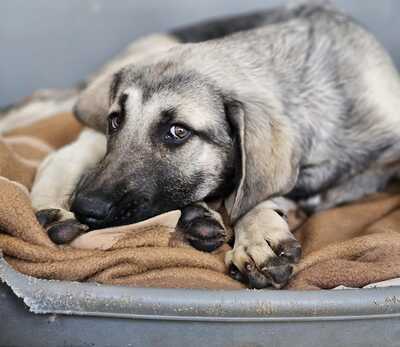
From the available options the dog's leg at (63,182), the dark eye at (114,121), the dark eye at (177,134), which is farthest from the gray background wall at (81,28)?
the dark eye at (177,134)

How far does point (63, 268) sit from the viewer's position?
227 centimetres

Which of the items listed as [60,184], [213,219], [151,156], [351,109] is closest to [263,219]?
[213,219]

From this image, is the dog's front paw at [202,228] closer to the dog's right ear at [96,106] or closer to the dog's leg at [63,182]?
the dog's leg at [63,182]

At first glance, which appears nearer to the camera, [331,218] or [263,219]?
[263,219]

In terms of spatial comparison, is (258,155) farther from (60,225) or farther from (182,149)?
(60,225)

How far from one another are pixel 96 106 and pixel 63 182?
462mm

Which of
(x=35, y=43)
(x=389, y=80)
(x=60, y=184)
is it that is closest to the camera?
(x=60, y=184)

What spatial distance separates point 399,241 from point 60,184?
140cm

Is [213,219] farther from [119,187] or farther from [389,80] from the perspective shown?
[389,80]

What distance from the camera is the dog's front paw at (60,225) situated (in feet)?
8.06

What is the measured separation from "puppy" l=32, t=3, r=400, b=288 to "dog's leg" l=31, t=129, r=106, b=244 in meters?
0.01

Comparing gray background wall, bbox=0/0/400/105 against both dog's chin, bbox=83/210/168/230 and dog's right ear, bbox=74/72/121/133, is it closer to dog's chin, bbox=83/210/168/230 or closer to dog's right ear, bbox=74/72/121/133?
dog's right ear, bbox=74/72/121/133

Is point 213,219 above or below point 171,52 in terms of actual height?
below

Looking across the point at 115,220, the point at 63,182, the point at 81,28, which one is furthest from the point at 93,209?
the point at 81,28
